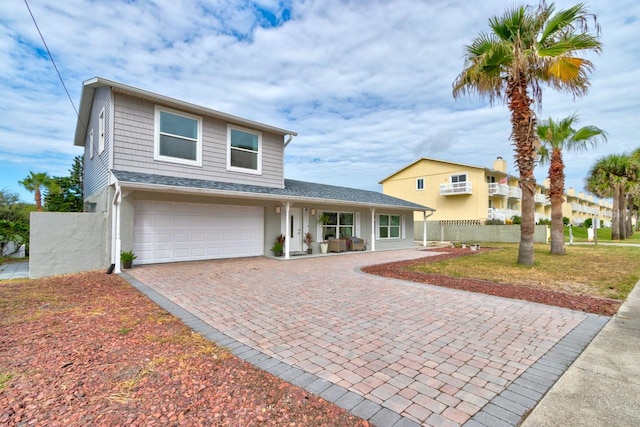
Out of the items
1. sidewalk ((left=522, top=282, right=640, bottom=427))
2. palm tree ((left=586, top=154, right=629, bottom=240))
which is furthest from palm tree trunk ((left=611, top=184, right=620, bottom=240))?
sidewalk ((left=522, top=282, right=640, bottom=427))

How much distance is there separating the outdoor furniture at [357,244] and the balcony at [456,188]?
14.8 metres

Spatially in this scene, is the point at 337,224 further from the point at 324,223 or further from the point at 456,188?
the point at 456,188

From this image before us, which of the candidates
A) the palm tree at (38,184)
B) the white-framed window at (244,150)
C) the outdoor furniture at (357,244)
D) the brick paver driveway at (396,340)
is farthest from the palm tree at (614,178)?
the palm tree at (38,184)

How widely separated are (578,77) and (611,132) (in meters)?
7.23

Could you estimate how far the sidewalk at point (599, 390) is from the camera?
2.31 m

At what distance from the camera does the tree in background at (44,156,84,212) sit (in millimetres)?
15117

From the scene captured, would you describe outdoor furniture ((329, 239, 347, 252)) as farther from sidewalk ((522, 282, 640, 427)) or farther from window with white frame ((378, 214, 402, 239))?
sidewalk ((522, 282, 640, 427))

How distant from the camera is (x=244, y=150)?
12539mm

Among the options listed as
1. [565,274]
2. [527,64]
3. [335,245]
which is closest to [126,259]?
[335,245]

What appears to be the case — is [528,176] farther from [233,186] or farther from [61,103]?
[61,103]

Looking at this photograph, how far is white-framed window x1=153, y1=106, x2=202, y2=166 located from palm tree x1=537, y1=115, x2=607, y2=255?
49.3 ft

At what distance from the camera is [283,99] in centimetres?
1498

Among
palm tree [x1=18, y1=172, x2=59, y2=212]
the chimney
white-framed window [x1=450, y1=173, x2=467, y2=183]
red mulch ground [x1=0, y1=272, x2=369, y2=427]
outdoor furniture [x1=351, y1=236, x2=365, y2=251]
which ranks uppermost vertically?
the chimney

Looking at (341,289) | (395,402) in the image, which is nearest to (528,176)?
(341,289)
